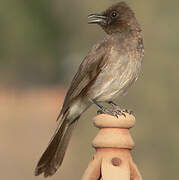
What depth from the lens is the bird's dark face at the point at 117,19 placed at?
17.3ft

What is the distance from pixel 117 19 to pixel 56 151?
63.6 inches

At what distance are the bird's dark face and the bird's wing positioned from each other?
1.19 ft

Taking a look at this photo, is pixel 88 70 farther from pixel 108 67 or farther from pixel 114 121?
pixel 114 121

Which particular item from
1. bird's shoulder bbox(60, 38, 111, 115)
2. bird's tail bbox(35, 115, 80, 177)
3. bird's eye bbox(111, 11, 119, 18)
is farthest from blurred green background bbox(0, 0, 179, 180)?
bird's tail bbox(35, 115, 80, 177)

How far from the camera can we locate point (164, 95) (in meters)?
8.13

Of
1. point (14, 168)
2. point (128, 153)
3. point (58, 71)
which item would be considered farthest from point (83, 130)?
point (58, 71)

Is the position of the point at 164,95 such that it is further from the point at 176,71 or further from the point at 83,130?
the point at 83,130

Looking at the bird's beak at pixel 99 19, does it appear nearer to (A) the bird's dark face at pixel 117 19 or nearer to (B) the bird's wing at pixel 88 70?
(A) the bird's dark face at pixel 117 19

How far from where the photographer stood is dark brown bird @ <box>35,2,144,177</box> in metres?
4.65

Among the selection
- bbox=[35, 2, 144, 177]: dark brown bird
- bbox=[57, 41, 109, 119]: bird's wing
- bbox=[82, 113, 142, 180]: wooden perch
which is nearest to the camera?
bbox=[82, 113, 142, 180]: wooden perch

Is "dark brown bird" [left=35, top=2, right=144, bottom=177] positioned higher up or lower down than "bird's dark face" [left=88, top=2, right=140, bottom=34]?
lower down

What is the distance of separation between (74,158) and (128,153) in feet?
23.0

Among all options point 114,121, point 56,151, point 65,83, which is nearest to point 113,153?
point 114,121

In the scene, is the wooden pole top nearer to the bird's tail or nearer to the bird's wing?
the bird's tail
